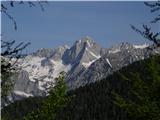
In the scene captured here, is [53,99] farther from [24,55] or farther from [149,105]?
[24,55]

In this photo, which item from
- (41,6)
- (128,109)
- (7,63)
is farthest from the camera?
(128,109)

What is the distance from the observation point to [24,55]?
8.46 metres

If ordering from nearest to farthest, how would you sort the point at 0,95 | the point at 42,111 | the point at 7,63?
the point at 7,63 < the point at 0,95 < the point at 42,111

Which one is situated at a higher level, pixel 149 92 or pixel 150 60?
pixel 150 60

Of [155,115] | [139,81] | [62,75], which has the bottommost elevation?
[155,115]

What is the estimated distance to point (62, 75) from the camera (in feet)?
98.7

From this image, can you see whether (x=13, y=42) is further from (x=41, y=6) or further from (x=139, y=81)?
(x=139, y=81)

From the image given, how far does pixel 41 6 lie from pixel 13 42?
2.67ft

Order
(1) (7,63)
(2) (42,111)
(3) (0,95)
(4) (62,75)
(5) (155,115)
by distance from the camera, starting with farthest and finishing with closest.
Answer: (4) (62,75) → (2) (42,111) → (5) (155,115) → (3) (0,95) → (1) (7,63)

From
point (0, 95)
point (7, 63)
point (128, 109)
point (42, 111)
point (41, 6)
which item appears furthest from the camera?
point (42, 111)

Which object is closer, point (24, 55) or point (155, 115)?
point (24, 55)

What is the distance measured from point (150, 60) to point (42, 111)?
12389 mm

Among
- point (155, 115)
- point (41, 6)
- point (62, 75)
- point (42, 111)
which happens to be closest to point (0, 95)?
point (41, 6)

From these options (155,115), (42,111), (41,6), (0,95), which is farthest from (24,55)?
(42,111)
